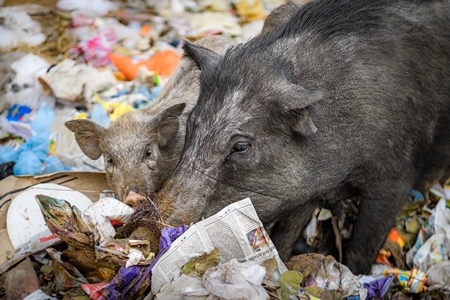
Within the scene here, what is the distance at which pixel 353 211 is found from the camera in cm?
406

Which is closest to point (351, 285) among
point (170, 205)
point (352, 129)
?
point (352, 129)

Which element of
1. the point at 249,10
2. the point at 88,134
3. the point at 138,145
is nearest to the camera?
the point at 138,145

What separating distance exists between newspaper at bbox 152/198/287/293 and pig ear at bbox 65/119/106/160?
4.68 ft

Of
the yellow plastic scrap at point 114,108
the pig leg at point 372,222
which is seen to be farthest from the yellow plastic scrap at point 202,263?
the yellow plastic scrap at point 114,108

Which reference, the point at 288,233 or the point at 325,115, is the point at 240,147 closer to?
the point at 325,115

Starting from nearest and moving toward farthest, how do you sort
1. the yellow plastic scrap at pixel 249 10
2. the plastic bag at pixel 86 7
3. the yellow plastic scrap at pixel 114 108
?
the yellow plastic scrap at pixel 114 108 → the plastic bag at pixel 86 7 → the yellow plastic scrap at pixel 249 10

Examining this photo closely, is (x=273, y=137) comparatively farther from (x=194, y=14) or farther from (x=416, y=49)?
(x=194, y=14)

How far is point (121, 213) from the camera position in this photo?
120 inches

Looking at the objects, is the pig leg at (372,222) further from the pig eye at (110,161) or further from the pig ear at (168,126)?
the pig eye at (110,161)

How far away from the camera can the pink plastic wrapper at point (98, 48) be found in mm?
5887

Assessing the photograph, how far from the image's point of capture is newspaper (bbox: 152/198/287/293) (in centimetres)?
285

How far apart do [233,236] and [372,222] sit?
1119mm

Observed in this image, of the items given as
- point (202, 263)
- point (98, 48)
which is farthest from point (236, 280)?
point (98, 48)

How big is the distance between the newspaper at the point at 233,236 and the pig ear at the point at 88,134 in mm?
1427
